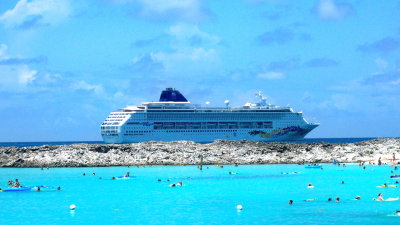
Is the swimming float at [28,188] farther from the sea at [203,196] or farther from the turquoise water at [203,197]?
the turquoise water at [203,197]

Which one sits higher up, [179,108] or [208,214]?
[179,108]

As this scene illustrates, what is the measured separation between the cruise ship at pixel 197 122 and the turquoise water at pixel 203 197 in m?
69.9

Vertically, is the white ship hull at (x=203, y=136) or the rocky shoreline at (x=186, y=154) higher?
the white ship hull at (x=203, y=136)

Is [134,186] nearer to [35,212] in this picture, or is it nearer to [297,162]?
[35,212]

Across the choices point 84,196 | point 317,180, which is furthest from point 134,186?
point 317,180

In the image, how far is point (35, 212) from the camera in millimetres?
33344

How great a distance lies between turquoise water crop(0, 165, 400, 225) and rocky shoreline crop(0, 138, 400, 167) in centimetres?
555

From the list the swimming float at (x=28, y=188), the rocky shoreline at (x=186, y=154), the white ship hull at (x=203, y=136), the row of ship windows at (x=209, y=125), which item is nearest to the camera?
the swimming float at (x=28, y=188)

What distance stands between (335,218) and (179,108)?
104 m

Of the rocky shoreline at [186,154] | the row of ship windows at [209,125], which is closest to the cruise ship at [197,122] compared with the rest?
the row of ship windows at [209,125]

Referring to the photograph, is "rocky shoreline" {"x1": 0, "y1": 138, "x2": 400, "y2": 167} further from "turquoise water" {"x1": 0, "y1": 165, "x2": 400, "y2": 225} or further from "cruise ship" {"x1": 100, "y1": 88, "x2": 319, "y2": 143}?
"cruise ship" {"x1": 100, "y1": 88, "x2": 319, "y2": 143}

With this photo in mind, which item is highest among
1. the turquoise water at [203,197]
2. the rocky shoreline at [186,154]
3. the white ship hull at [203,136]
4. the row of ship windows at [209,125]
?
the row of ship windows at [209,125]

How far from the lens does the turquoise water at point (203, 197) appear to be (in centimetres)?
3095

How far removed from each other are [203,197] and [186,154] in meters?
27.7
